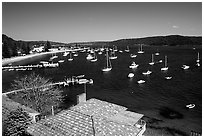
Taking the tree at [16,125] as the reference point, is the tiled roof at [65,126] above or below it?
above

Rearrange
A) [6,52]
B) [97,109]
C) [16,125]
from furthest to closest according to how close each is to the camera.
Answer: [6,52] < [97,109] < [16,125]

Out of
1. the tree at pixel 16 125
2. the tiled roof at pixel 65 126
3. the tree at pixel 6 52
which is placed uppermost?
the tree at pixel 6 52

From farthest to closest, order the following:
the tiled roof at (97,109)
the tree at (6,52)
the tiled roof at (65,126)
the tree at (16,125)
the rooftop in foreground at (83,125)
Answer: the tree at (6,52)
the tiled roof at (97,109)
the tree at (16,125)
the rooftop in foreground at (83,125)
the tiled roof at (65,126)

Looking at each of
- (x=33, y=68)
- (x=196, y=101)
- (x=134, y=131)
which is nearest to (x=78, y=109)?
(x=134, y=131)

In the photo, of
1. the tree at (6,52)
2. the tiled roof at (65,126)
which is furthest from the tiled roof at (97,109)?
the tree at (6,52)

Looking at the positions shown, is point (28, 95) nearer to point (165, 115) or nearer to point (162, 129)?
point (162, 129)

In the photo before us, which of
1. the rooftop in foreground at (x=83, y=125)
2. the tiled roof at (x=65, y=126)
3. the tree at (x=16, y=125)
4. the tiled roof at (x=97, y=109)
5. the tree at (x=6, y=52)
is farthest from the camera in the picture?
the tree at (x=6, y=52)

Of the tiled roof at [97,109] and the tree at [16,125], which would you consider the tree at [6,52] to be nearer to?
the tree at [16,125]

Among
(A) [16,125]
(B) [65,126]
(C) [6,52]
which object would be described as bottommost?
(A) [16,125]

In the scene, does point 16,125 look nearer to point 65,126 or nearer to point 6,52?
point 65,126

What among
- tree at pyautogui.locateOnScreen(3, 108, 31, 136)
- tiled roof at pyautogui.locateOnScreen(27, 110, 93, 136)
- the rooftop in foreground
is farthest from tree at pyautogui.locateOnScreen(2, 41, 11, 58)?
tiled roof at pyautogui.locateOnScreen(27, 110, 93, 136)

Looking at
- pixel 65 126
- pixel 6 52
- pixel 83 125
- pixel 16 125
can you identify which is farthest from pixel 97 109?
pixel 6 52
